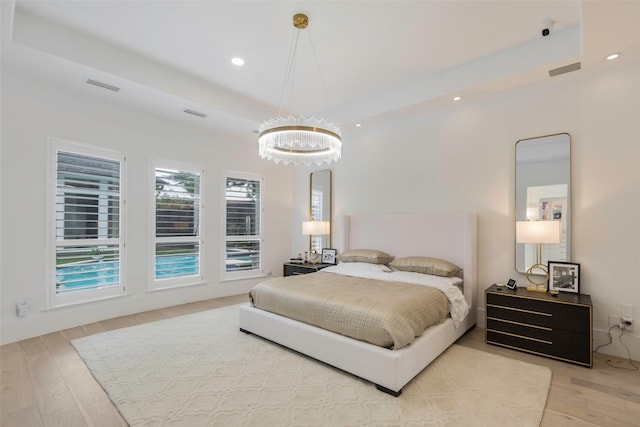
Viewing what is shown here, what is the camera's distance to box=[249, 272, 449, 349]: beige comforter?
8.02ft

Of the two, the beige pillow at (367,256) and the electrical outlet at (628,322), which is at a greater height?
the beige pillow at (367,256)

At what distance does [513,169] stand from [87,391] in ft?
15.3

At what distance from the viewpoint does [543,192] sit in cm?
347

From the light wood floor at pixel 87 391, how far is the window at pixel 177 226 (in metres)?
1.57

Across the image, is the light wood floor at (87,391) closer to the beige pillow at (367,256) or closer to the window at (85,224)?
the window at (85,224)

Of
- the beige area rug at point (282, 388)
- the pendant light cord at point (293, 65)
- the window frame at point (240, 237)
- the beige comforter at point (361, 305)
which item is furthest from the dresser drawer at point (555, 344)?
the window frame at point (240, 237)

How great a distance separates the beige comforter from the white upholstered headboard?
2.90 feet

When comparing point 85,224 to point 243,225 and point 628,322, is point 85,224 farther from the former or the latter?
point 628,322

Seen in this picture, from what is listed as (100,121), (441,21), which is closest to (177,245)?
(100,121)

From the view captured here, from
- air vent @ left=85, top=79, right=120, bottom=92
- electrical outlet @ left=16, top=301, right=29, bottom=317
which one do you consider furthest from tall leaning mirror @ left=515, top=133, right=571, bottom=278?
electrical outlet @ left=16, top=301, right=29, bottom=317

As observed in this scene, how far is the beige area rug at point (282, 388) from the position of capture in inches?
81.3

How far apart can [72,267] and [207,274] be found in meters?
1.83

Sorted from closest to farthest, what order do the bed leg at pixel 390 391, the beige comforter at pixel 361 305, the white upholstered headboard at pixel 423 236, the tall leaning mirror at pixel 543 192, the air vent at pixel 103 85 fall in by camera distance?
the bed leg at pixel 390 391
the beige comforter at pixel 361 305
the tall leaning mirror at pixel 543 192
the air vent at pixel 103 85
the white upholstered headboard at pixel 423 236

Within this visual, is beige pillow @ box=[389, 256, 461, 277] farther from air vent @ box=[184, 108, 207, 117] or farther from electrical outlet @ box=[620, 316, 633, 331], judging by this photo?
air vent @ box=[184, 108, 207, 117]
